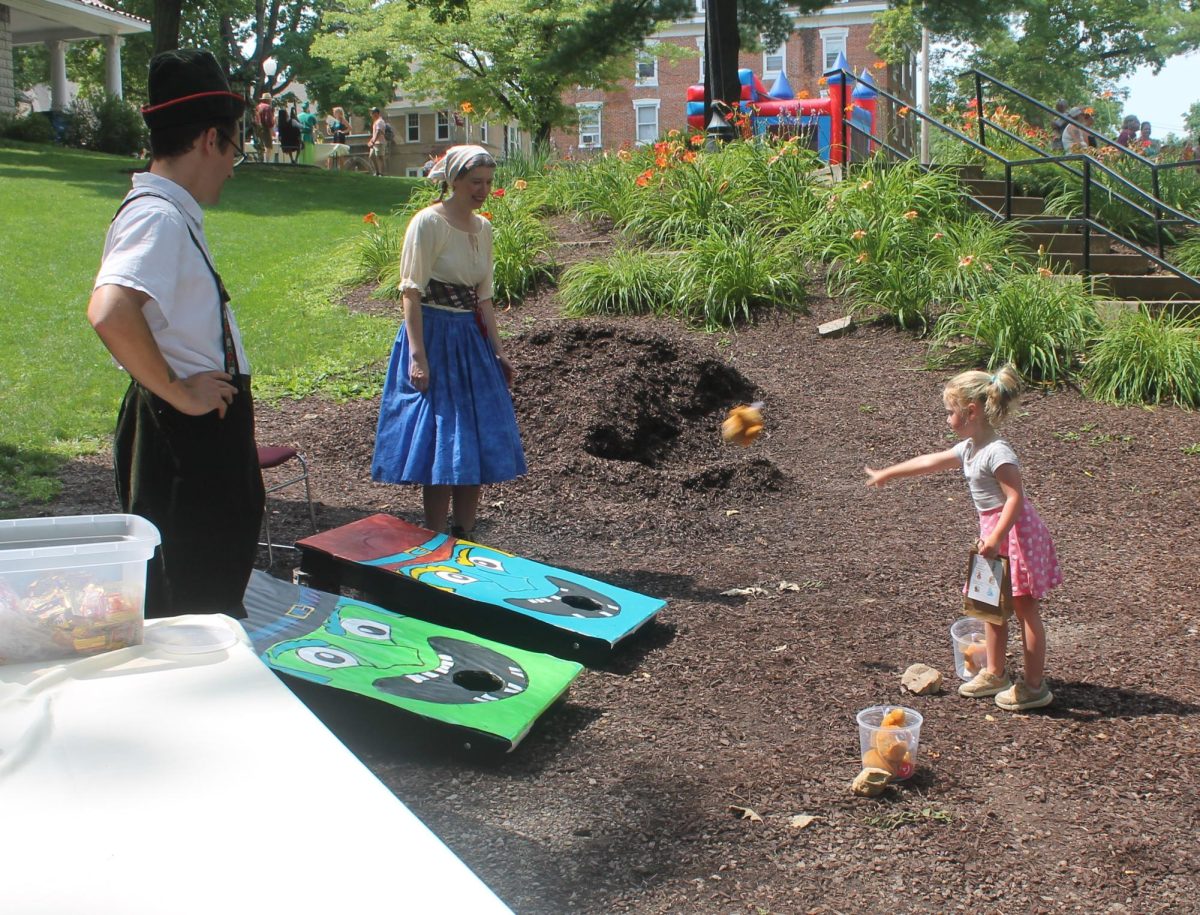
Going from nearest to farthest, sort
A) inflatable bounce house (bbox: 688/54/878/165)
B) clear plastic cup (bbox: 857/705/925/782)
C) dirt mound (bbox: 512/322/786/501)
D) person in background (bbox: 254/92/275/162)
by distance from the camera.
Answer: clear plastic cup (bbox: 857/705/925/782), dirt mound (bbox: 512/322/786/501), inflatable bounce house (bbox: 688/54/878/165), person in background (bbox: 254/92/275/162)

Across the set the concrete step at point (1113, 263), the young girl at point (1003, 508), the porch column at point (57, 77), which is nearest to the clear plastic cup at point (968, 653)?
the young girl at point (1003, 508)

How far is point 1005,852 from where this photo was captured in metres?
3.08

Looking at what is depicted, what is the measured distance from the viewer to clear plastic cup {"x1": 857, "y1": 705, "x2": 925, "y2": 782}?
3371mm

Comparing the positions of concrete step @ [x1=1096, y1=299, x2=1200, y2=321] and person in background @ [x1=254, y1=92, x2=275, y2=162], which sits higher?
person in background @ [x1=254, y1=92, x2=275, y2=162]

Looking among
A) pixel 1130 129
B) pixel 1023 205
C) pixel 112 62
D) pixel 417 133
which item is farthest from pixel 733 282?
pixel 417 133

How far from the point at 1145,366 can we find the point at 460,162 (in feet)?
19.5

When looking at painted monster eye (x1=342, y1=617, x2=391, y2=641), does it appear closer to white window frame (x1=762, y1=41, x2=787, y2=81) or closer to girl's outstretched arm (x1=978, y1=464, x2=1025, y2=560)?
girl's outstretched arm (x1=978, y1=464, x2=1025, y2=560)

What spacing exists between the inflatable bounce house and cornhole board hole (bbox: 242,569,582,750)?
357 inches

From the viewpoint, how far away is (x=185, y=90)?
279cm

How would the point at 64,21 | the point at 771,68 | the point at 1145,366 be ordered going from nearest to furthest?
the point at 1145,366 → the point at 64,21 → the point at 771,68

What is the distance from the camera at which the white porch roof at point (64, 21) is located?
26.8 metres

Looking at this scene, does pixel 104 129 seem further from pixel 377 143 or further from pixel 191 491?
pixel 191 491

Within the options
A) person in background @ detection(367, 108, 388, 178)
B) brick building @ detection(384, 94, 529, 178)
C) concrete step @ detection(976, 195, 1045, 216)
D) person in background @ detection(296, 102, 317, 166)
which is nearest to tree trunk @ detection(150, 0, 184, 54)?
person in background @ detection(296, 102, 317, 166)

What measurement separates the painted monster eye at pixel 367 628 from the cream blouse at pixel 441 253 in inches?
61.7
